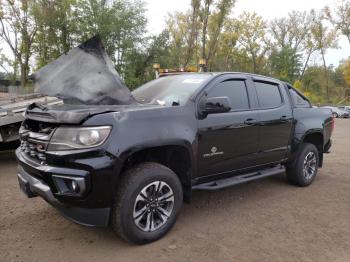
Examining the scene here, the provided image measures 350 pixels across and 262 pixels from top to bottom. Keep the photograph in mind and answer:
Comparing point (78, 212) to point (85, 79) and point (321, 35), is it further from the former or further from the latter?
point (321, 35)

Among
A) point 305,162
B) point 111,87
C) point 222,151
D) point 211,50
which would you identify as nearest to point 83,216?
point 111,87

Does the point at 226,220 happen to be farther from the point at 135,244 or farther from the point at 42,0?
the point at 42,0

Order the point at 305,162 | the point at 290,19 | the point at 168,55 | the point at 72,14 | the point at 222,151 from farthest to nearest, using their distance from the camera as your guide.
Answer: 1. the point at 290,19
2. the point at 168,55
3. the point at 72,14
4. the point at 305,162
5. the point at 222,151

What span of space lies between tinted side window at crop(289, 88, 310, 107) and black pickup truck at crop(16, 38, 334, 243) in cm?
53

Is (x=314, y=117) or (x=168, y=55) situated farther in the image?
(x=168, y=55)

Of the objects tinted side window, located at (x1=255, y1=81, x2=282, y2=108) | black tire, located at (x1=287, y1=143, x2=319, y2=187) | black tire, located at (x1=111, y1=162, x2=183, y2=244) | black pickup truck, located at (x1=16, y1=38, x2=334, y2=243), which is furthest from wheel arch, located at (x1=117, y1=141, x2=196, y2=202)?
black tire, located at (x1=287, y1=143, x2=319, y2=187)

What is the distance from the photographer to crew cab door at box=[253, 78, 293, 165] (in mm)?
4645

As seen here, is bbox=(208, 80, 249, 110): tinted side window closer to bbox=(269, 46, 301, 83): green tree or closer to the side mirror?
the side mirror

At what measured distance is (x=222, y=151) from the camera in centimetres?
403

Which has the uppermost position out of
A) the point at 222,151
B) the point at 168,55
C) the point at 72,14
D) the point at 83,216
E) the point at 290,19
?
the point at 290,19

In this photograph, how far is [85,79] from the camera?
3793 millimetres

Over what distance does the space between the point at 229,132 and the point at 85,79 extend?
1825 millimetres

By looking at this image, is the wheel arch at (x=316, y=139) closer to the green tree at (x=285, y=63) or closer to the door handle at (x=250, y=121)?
the door handle at (x=250, y=121)

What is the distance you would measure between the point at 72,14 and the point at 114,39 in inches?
132
